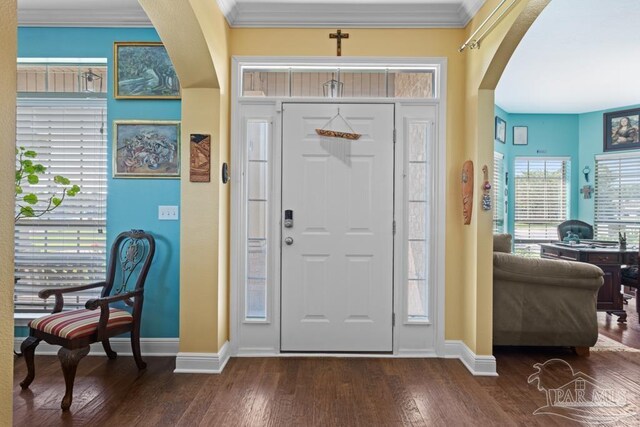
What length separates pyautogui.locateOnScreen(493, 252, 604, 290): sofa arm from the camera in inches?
131

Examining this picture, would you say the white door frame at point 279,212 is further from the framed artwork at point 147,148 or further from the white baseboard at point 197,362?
the framed artwork at point 147,148

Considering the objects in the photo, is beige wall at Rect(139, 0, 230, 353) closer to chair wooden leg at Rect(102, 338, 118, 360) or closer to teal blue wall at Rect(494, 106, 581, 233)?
chair wooden leg at Rect(102, 338, 118, 360)

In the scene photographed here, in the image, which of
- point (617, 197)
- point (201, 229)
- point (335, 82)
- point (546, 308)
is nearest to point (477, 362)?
point (546, 308)

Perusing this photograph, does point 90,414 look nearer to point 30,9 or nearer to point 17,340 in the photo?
point 17,340

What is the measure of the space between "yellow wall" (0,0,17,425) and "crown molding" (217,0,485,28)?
2.27 metres

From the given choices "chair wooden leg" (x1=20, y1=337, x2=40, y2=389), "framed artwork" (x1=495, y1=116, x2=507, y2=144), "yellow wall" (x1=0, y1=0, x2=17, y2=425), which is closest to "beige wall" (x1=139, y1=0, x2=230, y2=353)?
"chair wooden leg" (x1=20, y1=337, x2=40, y2=389)

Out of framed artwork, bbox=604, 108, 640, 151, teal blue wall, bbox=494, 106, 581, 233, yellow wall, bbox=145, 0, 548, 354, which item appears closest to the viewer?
yellow wall, bbox=145, 0, 548, 354

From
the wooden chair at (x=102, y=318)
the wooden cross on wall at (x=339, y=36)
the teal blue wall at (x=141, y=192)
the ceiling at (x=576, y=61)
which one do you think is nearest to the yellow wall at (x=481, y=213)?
the ceiling at (x=576, y=61)

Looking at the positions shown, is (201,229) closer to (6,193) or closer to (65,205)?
(65,205)

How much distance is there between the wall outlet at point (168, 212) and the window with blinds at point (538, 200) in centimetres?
535

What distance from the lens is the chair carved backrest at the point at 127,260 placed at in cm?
321

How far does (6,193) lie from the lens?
1137 mm

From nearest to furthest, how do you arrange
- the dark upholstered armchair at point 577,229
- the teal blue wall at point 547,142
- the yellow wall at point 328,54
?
the yellow wall at point 328,54 < the dark upholstered armchair at point 577,229 < the teal blue wall at point 547,142

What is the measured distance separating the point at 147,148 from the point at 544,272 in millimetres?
3451
